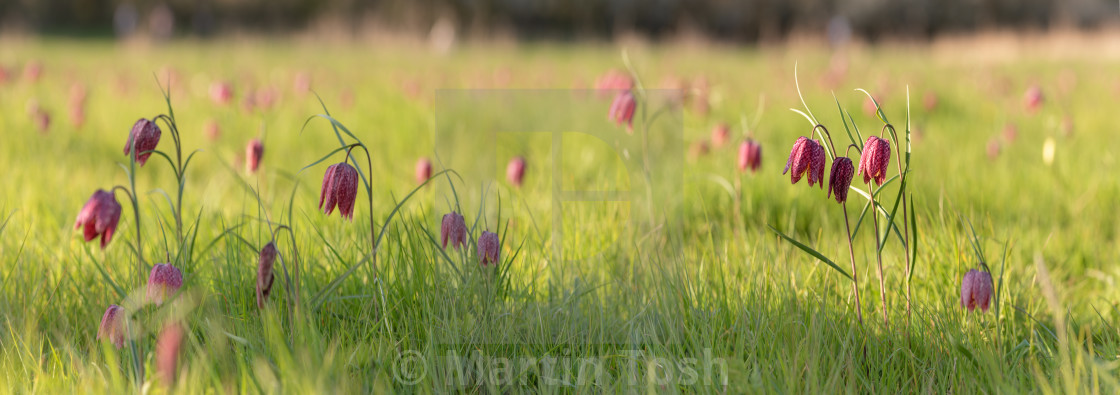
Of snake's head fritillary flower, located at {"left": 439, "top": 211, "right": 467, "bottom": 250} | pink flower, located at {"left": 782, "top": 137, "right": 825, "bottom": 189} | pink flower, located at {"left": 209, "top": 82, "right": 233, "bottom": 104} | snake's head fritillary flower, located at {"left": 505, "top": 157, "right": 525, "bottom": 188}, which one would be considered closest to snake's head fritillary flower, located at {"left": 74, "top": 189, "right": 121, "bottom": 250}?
snake's head fritillary flower, located at {"left": 439, "top": 211, "right": 467, "bottom": 250}

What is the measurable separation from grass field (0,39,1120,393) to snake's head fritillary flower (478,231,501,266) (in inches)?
1.9

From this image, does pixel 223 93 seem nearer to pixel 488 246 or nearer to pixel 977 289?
pixel 488 246

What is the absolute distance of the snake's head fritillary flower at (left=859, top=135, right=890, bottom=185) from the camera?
58.8 inches

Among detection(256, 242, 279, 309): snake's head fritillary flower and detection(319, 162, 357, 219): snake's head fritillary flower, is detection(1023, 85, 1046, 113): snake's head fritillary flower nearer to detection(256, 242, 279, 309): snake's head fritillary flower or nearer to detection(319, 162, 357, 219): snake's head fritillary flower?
detection(319, 162, 357, 219): snake's head fritillary flower

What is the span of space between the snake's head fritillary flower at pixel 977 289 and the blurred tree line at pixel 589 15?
22938 mm

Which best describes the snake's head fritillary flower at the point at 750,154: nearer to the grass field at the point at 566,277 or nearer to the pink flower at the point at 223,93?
the grass field at the point at 566,277

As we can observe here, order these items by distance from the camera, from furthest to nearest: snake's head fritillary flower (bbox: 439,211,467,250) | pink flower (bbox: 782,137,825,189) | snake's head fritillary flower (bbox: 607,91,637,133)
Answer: snake's head fritillary flower (bbox: 607,91,637,133)
snake's head fritillary flower (bbox: 439,211,467,250)
pink flower (bbox: 782,137,825,189)

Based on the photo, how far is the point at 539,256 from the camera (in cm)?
230

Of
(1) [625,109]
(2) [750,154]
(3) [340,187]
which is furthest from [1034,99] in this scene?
(3) [340,187]

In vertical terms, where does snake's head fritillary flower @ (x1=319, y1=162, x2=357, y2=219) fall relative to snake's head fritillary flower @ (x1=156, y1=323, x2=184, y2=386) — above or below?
above

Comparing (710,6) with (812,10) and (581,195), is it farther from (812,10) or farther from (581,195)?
(581,195)

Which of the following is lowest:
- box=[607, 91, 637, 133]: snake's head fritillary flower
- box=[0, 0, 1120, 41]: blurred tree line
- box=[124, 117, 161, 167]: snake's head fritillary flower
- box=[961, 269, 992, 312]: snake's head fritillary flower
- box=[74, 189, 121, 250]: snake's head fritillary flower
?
box=[961, 269, 992, 312]: snake's head fritillary flower

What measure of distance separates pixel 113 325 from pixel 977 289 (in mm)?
1687

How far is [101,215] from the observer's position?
1.43 metres
